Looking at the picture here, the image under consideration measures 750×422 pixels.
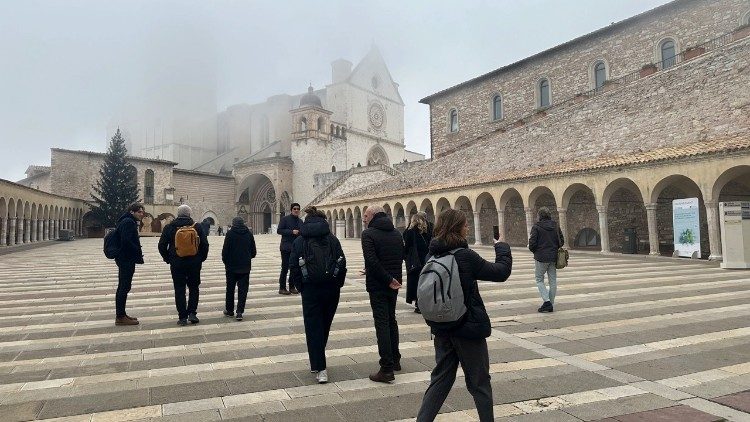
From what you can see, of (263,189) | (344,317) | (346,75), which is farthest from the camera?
(346,75)

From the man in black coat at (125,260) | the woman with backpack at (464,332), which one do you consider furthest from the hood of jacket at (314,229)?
the man in black coat at (125,260)

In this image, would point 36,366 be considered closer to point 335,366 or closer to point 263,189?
point 335,366

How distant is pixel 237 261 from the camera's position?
7293mm

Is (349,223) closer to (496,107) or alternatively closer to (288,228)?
(496,107)

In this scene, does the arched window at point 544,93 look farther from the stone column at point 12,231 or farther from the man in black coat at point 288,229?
the stone column at point 12,231

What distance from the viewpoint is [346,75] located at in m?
64.9

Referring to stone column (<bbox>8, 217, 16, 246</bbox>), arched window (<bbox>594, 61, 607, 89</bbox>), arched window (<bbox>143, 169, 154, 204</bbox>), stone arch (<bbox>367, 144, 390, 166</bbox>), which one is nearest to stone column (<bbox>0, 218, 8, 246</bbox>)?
stone column (<bbox>8, 217, 16, 246</bbox>)

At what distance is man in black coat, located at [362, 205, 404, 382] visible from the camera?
4.33m

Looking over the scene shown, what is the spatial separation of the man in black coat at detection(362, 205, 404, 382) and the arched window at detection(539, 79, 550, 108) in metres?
30.8

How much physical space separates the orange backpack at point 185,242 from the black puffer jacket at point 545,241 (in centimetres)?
514

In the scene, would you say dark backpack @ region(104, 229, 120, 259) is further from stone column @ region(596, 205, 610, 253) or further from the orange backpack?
stone column @ region(596, 205, 610, 253)

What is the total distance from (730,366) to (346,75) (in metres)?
64.1

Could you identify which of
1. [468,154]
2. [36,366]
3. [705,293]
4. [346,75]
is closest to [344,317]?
[36,366]

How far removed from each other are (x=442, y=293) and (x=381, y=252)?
1687mm
